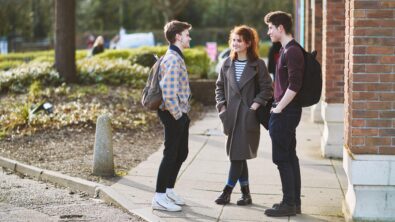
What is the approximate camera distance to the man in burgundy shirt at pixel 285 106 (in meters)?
6.32

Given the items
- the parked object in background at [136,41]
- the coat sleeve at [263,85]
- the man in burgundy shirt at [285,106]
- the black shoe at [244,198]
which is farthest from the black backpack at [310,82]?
the parked object in background at [136,41]

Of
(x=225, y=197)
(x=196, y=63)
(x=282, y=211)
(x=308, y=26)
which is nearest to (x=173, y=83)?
(x=225, y=197)

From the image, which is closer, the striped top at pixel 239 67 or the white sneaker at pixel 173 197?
the striped top at pixel 239 67

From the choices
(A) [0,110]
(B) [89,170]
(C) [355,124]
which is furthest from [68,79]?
(C) [355,124]

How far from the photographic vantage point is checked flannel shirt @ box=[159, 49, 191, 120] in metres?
6.52

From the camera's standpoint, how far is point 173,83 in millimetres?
6535

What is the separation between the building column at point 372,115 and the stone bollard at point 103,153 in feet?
11.0

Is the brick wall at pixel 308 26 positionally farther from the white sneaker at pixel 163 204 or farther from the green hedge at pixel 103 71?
the white sneaker at pixel 163 204

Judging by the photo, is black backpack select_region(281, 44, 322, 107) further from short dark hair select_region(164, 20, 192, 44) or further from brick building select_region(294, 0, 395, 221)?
short dark hair select_region(164, 20, 192, 44)

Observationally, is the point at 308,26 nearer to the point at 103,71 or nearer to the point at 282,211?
the point at 103,71

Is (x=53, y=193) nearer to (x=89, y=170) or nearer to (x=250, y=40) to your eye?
(x=89, y=170)

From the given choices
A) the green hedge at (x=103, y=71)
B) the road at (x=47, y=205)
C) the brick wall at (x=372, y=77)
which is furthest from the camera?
the green hedge at (x=103, y=71)

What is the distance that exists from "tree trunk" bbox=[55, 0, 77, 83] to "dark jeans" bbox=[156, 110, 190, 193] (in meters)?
9.75

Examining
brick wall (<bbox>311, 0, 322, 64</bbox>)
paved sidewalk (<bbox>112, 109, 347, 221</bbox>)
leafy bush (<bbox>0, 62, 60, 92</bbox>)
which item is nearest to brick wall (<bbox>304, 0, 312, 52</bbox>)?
brick wall (<bbox>311, 0, 322, 64</bbox>)
